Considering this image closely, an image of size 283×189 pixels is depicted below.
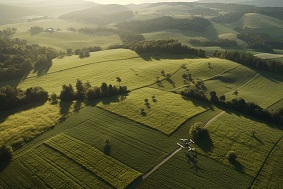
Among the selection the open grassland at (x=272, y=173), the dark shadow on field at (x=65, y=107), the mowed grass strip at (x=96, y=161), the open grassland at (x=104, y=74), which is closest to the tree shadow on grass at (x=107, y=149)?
the mowed grass strip at (x=96, y=161)

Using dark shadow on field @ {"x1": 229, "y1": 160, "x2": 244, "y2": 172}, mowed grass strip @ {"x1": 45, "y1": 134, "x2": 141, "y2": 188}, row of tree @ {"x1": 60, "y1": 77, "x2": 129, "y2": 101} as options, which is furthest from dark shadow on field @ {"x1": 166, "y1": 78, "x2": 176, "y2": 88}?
mowed grass strip @ {"x1": 45, "y1": 134, "x2": 141, "y2": 188}

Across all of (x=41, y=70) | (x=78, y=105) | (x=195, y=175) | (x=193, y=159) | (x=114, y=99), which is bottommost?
(x=195, y=175)

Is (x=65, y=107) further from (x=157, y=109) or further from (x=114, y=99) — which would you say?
(x=157, y=109)

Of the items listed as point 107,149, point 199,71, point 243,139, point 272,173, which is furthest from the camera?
point 199,71

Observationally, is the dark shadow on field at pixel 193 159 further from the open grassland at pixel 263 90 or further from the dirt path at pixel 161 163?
the open grassland at pixel 263 90

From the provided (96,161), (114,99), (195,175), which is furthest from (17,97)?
(195,175)
